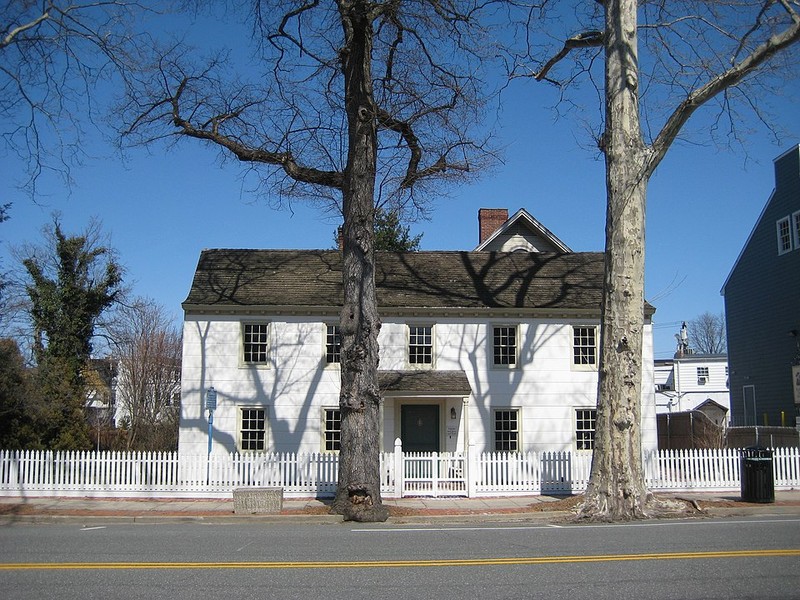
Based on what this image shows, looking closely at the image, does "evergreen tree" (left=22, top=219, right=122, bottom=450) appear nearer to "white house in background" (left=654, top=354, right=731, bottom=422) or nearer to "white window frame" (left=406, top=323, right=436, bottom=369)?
"white window frame" (left=406, top=323, right=436, bottom=369)

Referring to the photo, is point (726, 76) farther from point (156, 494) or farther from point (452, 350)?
point (156, 494)

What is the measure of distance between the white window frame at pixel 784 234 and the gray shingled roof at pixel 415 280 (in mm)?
10248

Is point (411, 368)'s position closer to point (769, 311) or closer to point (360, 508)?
point (360, 508)

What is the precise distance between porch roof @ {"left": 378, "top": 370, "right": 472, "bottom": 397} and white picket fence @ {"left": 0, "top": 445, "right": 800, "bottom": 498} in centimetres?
273

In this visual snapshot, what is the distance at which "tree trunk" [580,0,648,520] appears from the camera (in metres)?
14.1

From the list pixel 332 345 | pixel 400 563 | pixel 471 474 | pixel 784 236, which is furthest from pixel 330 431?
pixel 784 236

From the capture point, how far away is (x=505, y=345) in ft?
75.5

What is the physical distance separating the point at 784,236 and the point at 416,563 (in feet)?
92.5

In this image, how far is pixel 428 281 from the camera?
80.3ft

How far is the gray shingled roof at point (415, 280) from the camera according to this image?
23078 mm

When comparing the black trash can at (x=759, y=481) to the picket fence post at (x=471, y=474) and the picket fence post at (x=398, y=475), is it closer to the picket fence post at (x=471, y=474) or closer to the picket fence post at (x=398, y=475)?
the picket fence post at (x=471, y=474)

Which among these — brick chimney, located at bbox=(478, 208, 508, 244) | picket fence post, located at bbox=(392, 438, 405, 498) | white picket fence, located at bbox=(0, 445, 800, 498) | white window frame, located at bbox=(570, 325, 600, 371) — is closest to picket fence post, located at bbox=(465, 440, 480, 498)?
white picket fence, located at bbox=(0, 445, 800, 498)

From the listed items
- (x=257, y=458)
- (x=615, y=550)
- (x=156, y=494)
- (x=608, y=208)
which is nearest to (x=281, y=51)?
(x=608, y=208)

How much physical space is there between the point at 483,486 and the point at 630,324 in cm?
637
